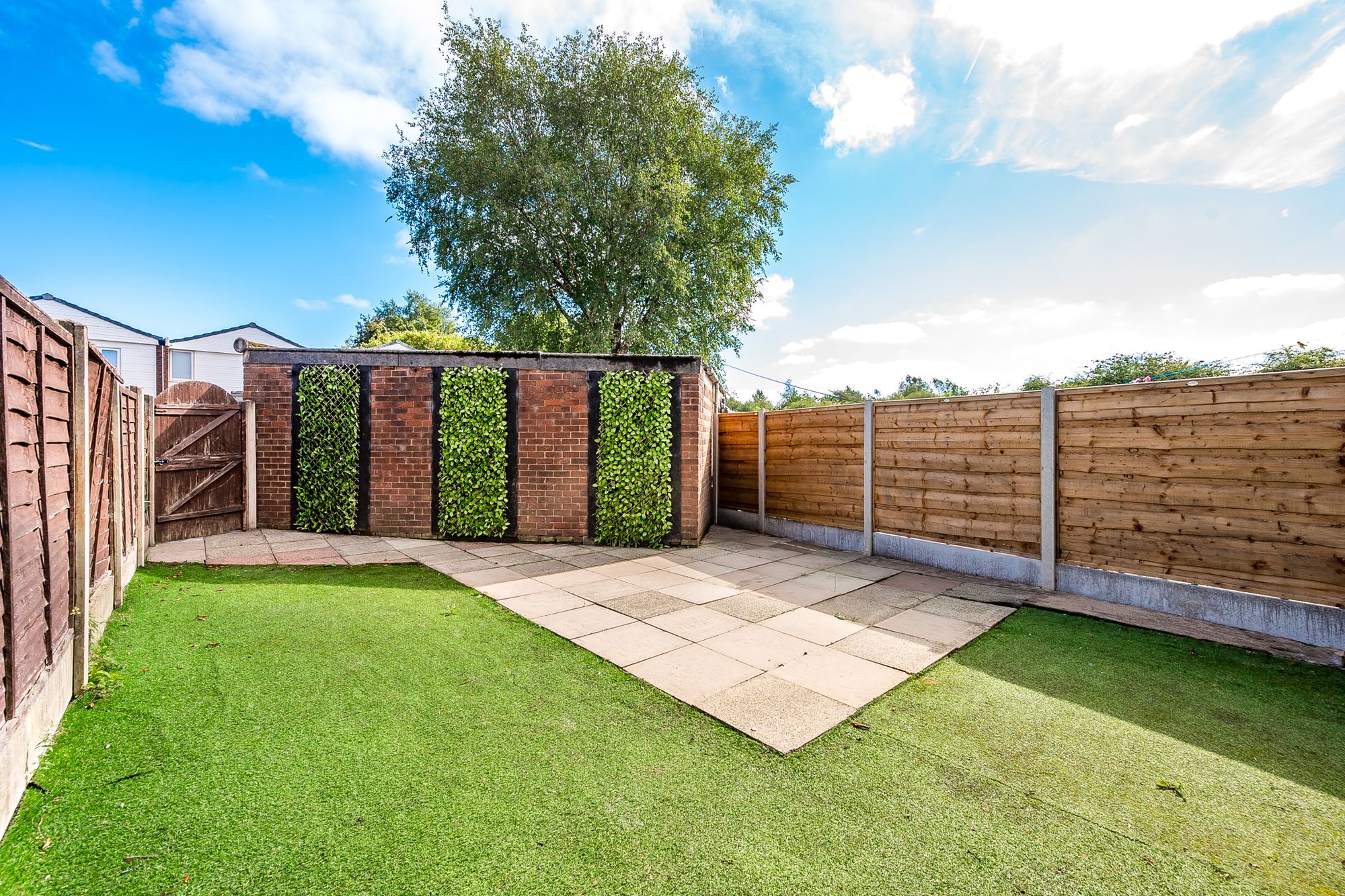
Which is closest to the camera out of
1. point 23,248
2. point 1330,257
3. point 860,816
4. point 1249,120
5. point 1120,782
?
point 860,816

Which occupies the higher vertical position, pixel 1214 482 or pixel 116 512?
pixel 1214 482

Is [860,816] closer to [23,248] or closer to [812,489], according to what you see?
[812,489]

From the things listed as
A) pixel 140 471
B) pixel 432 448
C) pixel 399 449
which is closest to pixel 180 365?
pixel 399 449

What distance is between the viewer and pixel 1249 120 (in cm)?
728

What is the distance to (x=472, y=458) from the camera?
707 cm

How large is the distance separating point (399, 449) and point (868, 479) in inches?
248

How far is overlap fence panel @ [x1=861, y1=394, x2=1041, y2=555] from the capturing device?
5031 mm

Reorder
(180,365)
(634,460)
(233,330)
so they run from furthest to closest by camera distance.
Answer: (233,330)
(180,365)
(634,460)

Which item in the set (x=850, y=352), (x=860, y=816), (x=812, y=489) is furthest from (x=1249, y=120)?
(x=850, y=352)

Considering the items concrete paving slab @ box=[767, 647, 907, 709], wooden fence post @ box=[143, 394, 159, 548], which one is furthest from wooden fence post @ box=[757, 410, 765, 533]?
wooden fence post @ box=[143, 394, 159, 548]

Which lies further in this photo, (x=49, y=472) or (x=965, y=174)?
(x=965, y=174)

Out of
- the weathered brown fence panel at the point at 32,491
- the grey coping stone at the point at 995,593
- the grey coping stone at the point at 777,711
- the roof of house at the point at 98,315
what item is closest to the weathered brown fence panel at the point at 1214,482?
the grey coping stone at the point at 995,593

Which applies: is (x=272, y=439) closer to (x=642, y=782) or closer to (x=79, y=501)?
(x=79, y=501)

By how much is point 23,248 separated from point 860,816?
13.0m
